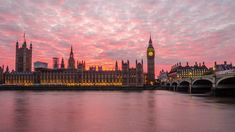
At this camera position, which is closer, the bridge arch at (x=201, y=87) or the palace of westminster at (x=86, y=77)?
the bridge arch at (x=201, y=87)

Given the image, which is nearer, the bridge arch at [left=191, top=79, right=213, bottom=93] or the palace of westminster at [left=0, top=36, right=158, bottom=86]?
the bridge arch at [left=191, top=79, right=213, bottom=93]

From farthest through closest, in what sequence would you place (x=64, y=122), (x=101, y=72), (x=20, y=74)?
(x=20, y=74) < (x=101, y=72) < (x=64, y=122)

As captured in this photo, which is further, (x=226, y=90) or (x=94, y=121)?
(x=226, y=90)

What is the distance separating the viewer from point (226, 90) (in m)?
73.1

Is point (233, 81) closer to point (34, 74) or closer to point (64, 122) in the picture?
point (64, 122)

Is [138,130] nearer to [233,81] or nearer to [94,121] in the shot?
[94,121]

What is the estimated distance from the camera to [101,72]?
184m

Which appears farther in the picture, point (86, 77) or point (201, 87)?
point (86, 77)

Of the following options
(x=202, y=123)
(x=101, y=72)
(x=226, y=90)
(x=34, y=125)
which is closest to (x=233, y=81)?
(x=226, y=90)

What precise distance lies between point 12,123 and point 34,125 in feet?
8.50

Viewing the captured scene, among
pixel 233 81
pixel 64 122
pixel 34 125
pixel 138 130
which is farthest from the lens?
pixel 233 81

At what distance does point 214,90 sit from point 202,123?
47874 mm

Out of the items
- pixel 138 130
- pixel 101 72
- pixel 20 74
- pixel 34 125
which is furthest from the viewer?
pixel 20 74

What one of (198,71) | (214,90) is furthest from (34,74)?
(214,90)
